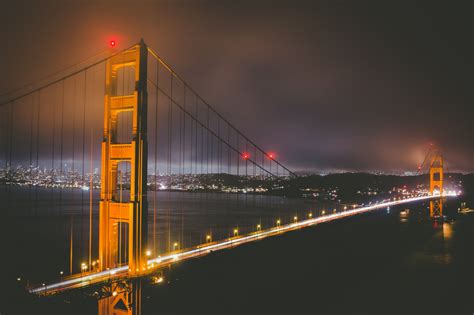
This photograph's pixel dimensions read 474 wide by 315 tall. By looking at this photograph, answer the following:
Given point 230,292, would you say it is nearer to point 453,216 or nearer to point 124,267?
point 124,267

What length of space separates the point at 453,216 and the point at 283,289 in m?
50.1

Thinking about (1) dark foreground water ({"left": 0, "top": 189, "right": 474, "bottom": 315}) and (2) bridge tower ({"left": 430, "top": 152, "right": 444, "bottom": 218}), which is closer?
(1) dark foreground water ({"left": 0, "top": 189, "right": 474, "bottom": 315})

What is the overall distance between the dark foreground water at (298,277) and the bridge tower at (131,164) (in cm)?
156

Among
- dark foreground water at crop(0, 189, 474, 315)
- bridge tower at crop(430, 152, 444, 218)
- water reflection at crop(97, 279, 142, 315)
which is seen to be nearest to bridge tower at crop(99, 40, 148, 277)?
water reflection at crop(97, 279, 142, 315)

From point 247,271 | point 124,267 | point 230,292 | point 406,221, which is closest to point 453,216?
point 406,221

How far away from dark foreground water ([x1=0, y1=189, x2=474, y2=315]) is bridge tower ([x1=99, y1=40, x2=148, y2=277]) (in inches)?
61.6

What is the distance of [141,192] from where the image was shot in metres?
12.7

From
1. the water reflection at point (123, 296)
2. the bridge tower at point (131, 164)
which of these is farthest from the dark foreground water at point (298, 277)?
the bridge tower at point (131, 164)

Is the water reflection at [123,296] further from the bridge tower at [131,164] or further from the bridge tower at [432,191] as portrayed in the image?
the bridge tower at [432,191]

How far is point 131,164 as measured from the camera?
12836mm

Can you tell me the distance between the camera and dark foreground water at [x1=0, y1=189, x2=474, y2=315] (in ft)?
53.6

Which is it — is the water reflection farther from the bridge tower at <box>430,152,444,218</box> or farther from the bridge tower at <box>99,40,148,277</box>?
the bridge tower at <box>430,152,444,218</box>

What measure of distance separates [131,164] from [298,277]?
16577 millimetres

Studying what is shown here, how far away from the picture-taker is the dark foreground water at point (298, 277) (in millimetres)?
16328
